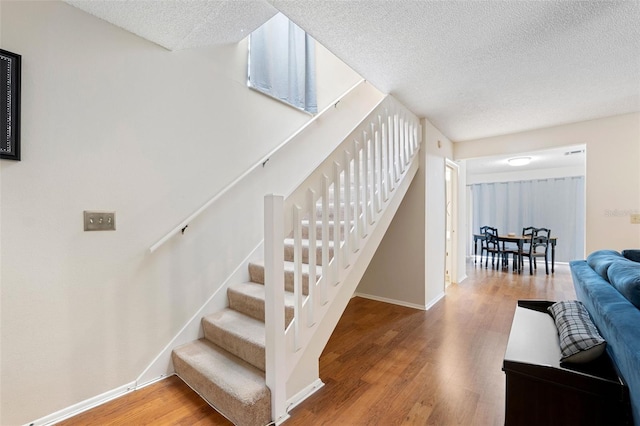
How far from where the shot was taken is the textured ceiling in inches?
64.5

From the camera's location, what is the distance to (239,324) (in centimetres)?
206

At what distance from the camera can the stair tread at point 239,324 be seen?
1.85m

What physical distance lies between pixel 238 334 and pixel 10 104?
180 centimetres

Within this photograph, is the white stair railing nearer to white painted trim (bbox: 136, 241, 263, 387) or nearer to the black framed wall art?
white painted trim (bbox: 136, 241, 263, 387)

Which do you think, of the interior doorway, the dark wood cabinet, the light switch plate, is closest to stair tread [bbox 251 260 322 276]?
the light switch plate

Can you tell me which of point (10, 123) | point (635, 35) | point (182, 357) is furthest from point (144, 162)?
point (635, 35)

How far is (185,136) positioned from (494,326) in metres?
3.45

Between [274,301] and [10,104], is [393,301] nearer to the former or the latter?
[274,301]

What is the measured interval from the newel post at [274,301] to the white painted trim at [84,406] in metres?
1.03

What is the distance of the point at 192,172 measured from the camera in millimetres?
2186

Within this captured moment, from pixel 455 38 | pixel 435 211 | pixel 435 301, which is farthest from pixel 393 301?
pixel 455 38

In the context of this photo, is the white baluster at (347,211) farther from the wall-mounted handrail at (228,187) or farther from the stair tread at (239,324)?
the wall-mounted handrail at (228,187)

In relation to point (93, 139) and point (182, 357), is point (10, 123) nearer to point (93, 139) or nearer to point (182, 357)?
point (93, 139)

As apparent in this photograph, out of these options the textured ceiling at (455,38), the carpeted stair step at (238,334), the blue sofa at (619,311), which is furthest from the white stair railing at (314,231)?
the blue sofa at (619,311)
